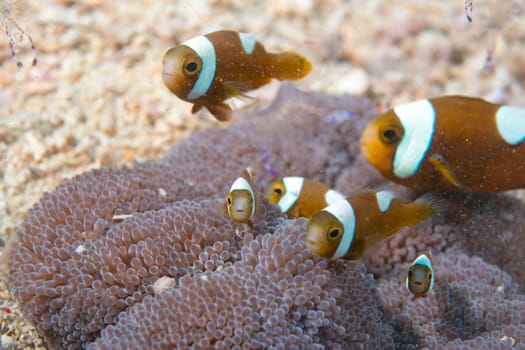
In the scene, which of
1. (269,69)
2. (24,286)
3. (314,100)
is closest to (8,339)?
(24,286)

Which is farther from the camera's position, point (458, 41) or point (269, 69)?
point (458, 41)

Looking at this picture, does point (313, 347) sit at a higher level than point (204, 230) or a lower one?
lower

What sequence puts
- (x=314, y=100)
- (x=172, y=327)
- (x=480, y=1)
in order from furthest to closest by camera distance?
(x=480, y=1)
(x=314, y=100)
(x=172, y=327)

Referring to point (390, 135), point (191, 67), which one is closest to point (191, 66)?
point (191, 67)

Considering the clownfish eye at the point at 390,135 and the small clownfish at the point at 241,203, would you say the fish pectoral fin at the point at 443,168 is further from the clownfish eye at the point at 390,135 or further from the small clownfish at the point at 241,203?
the small clownfish at the point at 241,203

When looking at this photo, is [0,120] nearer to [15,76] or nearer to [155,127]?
[15,76]

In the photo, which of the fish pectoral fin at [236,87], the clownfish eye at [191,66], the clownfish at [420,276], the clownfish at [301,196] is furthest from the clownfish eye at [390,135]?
the clownfish eye at [191,66]

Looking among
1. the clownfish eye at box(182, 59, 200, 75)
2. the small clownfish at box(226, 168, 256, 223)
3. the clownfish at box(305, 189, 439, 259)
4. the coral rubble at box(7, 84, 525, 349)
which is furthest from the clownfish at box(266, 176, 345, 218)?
the clownfish eye at box(182, 59, 200, 75)
